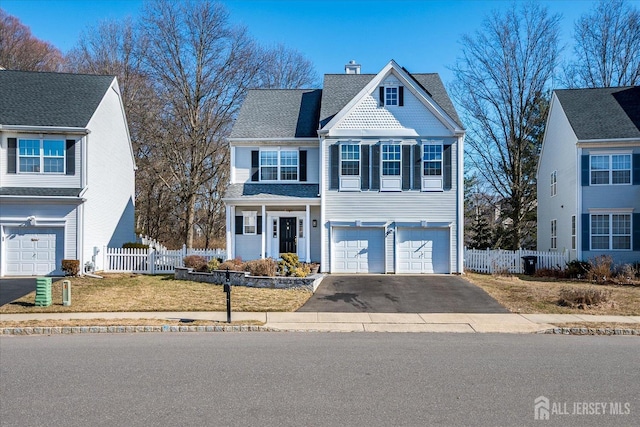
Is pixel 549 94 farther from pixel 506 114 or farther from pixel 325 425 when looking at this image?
pixel 325 425

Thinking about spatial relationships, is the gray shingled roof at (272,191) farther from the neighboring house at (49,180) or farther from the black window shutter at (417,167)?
the neighboring house at (49,180)

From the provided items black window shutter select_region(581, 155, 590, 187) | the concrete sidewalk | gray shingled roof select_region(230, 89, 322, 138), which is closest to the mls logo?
the concrete sidewalk

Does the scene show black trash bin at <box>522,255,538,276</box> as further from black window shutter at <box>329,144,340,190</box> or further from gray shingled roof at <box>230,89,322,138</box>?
gray shingled roof at <box>230,89,322,138</box>

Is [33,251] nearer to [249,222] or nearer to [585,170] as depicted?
[249,222]

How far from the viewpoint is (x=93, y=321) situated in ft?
41.7

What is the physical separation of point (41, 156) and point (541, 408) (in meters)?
22.7

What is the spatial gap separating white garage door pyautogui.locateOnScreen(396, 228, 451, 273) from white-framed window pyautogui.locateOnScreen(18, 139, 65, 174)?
52.5 ft

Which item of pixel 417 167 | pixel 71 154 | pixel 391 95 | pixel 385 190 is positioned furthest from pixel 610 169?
pixel 71 154

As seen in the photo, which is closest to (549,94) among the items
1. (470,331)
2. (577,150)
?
(577,150)

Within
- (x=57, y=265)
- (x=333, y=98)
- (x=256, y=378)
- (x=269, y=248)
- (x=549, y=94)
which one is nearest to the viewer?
(x=256, y=378)

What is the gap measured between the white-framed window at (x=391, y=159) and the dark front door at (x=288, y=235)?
5.12 m

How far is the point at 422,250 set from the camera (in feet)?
74.8

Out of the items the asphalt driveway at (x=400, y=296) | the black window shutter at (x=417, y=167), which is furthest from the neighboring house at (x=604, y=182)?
the black window shutter at (x=417, y=167)

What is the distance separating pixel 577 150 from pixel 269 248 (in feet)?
52.8
